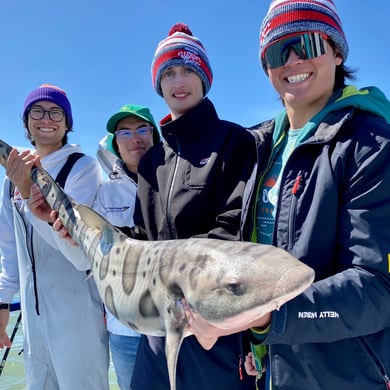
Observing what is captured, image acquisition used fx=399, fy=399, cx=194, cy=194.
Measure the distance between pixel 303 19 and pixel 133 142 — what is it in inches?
97.7

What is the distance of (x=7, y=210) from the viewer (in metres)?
4.51

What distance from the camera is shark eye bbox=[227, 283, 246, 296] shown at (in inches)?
66.0

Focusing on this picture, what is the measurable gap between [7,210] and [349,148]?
12.7 ft

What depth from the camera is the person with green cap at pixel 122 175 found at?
3729 mm

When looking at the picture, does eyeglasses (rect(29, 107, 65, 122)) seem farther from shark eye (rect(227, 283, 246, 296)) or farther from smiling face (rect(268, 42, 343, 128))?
shark eye (rect(227, 283, 246, 296))

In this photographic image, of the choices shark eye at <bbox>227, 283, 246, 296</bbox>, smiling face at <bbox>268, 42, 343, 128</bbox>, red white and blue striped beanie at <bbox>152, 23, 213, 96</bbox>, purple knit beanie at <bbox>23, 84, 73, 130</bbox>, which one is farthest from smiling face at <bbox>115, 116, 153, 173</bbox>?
shark eye at <bbox>227, 283, 246, 296</bbox>

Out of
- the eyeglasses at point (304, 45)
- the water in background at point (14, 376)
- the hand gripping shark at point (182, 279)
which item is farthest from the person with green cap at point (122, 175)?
the water in background at point (14, 376)

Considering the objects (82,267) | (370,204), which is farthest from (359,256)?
(82,267)

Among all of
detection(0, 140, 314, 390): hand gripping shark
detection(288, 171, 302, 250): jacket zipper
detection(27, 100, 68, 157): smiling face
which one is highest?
detection(27, 100, 68, 157): smiling face

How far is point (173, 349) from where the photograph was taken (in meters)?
1.95

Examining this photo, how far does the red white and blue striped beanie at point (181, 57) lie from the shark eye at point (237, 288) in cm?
207

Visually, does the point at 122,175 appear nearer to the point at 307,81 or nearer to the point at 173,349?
the point at 307,81

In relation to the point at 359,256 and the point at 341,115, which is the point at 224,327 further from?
the point at 341,115

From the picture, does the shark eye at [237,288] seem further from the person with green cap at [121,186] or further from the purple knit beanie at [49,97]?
the purple knit beanie at [49,97]
